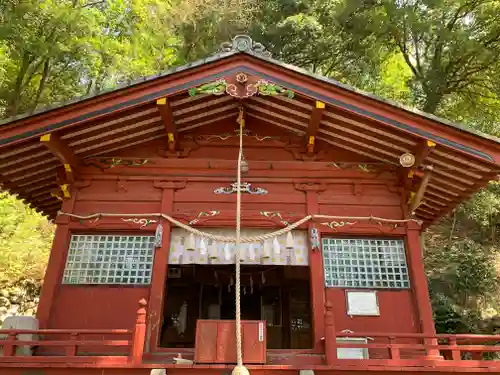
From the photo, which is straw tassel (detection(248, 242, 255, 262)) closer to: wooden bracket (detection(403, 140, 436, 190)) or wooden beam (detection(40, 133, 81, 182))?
wooden bracket (detection(403, 140, 436, 190))

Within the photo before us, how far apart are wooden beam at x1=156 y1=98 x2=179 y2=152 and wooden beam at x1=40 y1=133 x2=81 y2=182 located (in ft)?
6.20

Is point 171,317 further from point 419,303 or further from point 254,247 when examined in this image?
point 419,303

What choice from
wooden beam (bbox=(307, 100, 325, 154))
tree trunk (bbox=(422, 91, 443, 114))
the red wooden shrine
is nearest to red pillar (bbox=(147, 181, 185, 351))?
the red wooden shrine

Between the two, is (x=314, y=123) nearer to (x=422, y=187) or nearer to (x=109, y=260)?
(x=422, y=187)

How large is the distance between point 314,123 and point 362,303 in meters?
3.47

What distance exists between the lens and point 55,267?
25.8 ft

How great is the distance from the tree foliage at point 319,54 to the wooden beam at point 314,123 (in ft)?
31.4

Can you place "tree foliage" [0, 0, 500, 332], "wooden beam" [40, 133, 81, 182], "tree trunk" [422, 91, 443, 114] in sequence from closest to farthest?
1. "wooden beam" [40, 133, 81, 182]
2. "tree foliage" [0, 0, 500, 332]
3. "tree trunk" [422, 91, 443, 114]

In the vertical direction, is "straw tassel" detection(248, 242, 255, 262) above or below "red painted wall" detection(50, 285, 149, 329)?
above

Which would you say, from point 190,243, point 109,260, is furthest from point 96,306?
point 190,243

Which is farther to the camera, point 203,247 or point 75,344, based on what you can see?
point 203,247

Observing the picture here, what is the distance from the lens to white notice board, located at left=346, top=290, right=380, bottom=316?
7.68 m

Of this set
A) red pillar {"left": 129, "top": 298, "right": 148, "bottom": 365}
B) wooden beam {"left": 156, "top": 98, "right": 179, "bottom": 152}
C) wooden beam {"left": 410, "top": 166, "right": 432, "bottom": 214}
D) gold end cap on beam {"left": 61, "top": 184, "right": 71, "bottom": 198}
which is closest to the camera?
red pillar {"left": 129, "top": 298, "right": 148, "bottom": 365}

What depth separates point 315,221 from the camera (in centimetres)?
827
